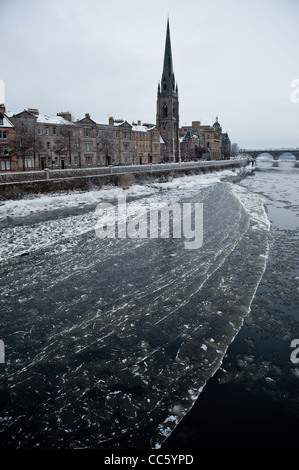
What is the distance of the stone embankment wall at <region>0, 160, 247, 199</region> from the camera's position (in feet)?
93.1

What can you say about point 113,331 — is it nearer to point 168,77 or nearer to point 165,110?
point 165,110

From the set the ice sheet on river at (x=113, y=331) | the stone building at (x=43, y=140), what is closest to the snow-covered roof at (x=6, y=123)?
the stone building at (x=43, y=140)

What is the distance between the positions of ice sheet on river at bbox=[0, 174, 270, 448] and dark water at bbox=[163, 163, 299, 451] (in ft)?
0.89

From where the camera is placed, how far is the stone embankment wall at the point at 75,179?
28.4 m

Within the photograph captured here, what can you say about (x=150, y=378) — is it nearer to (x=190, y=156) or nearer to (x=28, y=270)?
(x=28, y=270)

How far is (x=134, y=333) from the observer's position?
774 cm

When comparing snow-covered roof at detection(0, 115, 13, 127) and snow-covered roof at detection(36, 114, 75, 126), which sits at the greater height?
snow-covered roof at detection(36, 114, 75, 126)

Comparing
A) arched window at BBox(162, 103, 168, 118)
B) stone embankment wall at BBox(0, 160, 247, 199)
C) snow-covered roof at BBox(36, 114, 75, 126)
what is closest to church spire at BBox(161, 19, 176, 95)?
arched window at BBox(162, 103, 168, 118)

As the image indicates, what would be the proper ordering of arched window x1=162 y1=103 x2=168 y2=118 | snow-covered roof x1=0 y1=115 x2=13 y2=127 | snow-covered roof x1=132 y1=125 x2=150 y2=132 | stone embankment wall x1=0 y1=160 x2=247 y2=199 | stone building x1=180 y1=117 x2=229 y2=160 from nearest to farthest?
stone embankment wall x1=0 y1=160 x2=247 y2=199, snow-covered roof x1=0 y1=115 x2=13 y2=127, snow-covered roof x1=132 y1=125 x2=150 y2=132, arched window x1=162 y1=103 x2=168 y2=118, stone building x1=180 y1=117 x2=229 y2=160

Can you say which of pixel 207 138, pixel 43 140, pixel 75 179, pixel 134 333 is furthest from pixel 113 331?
pixel 207 138

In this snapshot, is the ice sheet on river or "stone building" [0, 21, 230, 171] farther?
"stone building" [0, 21, 230, 171]

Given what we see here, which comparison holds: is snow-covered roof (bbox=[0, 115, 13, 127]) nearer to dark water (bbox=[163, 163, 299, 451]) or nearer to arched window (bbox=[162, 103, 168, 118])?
dark water (bbox=[163, 163, 299, 451])

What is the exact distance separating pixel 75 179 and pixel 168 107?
6597 cm
